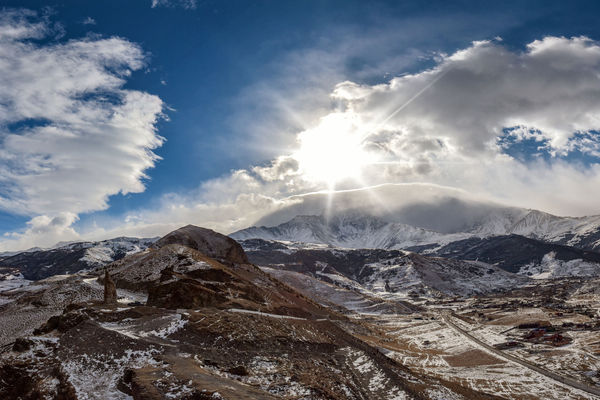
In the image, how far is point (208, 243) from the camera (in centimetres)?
9869

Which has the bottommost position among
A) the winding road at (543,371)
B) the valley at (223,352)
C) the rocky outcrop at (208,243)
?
the winding road at (543,371)

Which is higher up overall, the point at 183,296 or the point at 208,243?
the point at 208,243

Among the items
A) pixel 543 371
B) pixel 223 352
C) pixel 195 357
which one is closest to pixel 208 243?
pixel 223 352

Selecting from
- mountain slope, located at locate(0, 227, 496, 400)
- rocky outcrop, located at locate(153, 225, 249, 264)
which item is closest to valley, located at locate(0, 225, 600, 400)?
mountain slope, located at locate(0, 227, 496, 400)

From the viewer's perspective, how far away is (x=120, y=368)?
2439 cm

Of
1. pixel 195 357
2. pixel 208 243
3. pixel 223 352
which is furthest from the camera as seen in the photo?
pixel 208 243

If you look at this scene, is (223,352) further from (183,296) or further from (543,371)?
(543,371)

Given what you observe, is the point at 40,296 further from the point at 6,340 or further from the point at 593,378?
the point at 593,378

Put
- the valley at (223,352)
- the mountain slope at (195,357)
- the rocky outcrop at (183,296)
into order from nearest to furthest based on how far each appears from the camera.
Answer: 1. the mountain slope at (195,357)
2. the valley at (223,352)
3. the rocky outcrop at (183,296)

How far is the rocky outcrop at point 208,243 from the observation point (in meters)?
95.2

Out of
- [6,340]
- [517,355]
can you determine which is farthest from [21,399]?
[517,355]

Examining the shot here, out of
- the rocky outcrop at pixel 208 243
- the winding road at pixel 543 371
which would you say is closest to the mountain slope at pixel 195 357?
the winding road at pixel 543 371

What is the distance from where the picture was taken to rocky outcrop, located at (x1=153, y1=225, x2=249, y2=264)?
95.2 meters

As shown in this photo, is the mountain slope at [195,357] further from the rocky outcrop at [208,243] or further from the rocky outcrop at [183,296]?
the rocky outcrop at [208,243]
